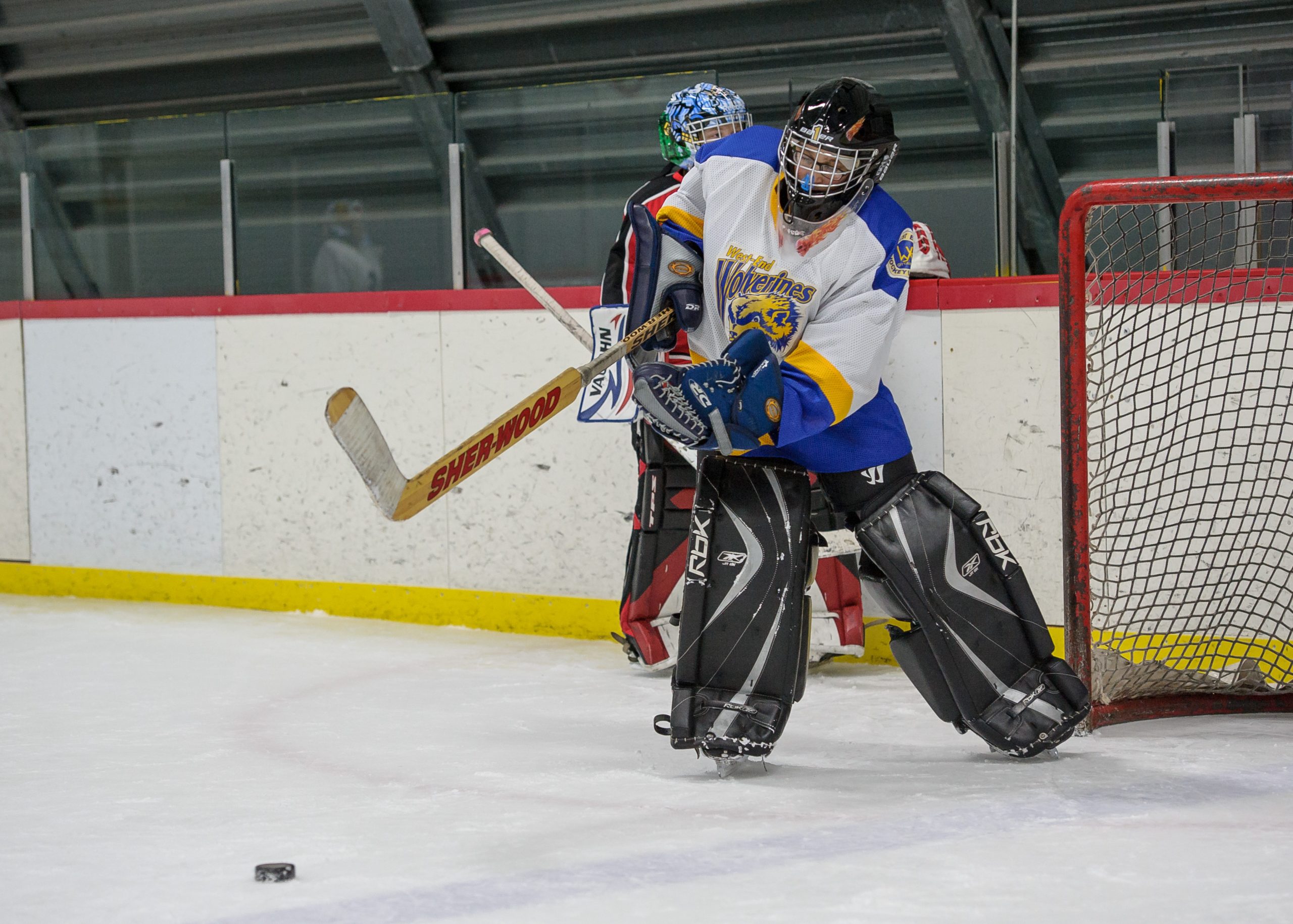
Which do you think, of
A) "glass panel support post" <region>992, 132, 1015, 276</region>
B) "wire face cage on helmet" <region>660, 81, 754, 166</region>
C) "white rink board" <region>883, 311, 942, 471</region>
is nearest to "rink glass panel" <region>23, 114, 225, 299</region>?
"wire face cage on helmet" <region>660, 81, 754, 166</region>

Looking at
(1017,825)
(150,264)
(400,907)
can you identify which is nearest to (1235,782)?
(1017,825)

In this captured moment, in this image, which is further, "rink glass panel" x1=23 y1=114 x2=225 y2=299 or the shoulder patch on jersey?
"rink glass panel" x1=23 y1=114 x2=225 y2=299

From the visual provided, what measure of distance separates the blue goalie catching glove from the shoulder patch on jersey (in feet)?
1.24

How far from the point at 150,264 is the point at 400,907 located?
327cm

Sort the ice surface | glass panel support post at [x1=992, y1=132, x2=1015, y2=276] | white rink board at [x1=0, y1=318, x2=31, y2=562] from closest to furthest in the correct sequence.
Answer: the ice surface → glass panel support post at [x1=992, y1=132, x2=1015, y2=276] → white rink board at [x1=0, y1=318, x2=31, y2=562]

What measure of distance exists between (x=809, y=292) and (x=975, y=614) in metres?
0.60

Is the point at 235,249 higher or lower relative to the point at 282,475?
higher

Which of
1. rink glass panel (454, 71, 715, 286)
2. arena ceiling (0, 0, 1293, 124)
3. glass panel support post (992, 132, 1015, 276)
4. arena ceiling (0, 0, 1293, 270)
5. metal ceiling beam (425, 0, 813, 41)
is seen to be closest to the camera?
glass panel support post (992, 132, 1015, 276)

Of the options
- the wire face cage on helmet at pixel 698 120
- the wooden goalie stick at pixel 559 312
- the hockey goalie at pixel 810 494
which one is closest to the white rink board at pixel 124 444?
the wooden goalie stick at pixel 559 312

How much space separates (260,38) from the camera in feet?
20.5

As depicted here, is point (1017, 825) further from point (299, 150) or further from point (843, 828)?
point (299, 150)

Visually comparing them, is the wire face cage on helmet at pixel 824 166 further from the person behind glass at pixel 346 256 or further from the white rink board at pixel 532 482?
the person behind glass at pixel 346 256

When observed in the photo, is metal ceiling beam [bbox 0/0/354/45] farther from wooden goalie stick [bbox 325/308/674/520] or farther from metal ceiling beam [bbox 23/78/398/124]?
wooden goalie stick [bbox 325/308/674/520]

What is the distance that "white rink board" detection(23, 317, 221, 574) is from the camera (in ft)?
14.8
